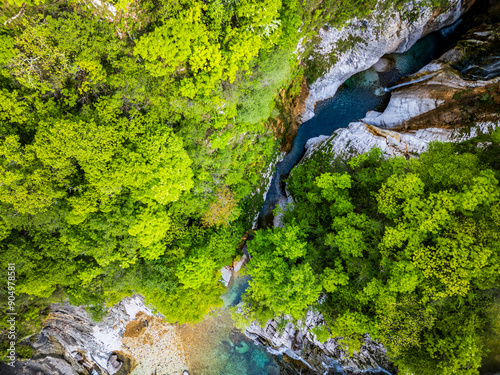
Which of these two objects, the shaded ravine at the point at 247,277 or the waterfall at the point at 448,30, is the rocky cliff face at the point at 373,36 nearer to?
the waterfall at the point at 448,30

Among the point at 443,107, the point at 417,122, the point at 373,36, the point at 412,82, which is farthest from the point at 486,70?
the point at 373,36

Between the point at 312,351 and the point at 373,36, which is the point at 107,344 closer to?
the point at 312,351

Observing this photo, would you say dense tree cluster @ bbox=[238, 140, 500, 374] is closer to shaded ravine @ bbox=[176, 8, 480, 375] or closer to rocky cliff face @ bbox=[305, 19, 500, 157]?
rocky cliff face @ bbox=[305, 19, 500, 157]

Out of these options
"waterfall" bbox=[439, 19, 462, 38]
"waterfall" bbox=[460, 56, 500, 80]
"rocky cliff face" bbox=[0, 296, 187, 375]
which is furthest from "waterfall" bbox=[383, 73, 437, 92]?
"rocky cliff face" bbox=[0, 296, 187, 375]

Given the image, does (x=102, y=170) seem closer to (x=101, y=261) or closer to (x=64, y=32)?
(x=101, y=261)

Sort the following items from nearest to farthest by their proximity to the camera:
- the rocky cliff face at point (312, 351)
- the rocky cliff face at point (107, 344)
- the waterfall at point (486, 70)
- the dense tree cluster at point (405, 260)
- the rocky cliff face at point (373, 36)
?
the dense tree cluster at point (405, 260) < the rocky cliff face at point (312, 351) < the waterfall at point (486, 70) < the rocky cliff face at point (107, 344) < the rocky cliff face at point (373, 36)

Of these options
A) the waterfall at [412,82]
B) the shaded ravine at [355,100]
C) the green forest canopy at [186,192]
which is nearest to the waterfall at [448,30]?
the shaded ravine at [355,100]

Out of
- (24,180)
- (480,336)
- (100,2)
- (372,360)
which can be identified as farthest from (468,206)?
(24,180)
